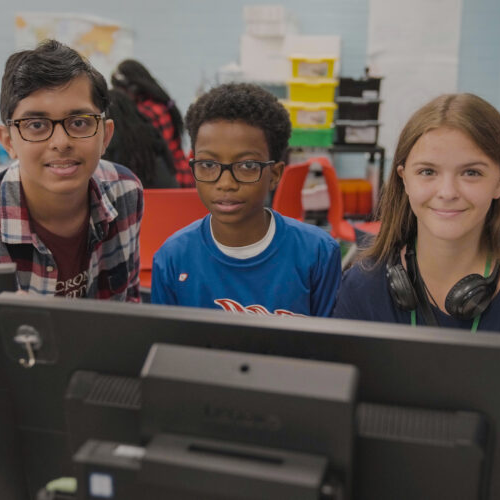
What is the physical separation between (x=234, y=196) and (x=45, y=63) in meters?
0.49

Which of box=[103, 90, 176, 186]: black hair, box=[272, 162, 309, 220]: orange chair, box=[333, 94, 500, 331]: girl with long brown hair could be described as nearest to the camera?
box=[333, 94, 500, 331]: girl with long brown hair

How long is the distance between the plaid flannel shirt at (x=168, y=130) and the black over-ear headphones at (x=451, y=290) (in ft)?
7.31

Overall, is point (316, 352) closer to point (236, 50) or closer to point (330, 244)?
point (330, 244)

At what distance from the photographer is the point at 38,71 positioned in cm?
119

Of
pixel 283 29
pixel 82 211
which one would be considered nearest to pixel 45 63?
pixel 82 211

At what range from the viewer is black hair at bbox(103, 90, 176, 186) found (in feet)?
8.71

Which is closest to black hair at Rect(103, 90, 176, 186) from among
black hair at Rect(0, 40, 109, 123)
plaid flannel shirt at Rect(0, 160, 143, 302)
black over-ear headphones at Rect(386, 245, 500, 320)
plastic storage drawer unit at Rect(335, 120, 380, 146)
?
plaid flannel shirt at Rect(0, 160, 143, 302)

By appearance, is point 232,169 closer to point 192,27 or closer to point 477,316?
point 477,316

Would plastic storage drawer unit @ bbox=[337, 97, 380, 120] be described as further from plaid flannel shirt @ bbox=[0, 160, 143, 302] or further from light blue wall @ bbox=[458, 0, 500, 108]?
plaid flannel shirt @ bbox=[0, 160, 143, 302]

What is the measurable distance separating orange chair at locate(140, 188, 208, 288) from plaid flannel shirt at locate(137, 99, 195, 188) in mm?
1000

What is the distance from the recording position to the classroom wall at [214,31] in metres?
4.58

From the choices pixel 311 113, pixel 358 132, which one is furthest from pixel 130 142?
pixel 358 132

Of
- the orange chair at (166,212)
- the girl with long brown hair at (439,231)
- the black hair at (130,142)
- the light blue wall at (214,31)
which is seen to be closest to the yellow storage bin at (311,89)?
the light blue wall at (214,31)

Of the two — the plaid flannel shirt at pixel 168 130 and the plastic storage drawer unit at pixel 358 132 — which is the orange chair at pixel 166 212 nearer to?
the plaid flannel shirt at pixel 168 130
